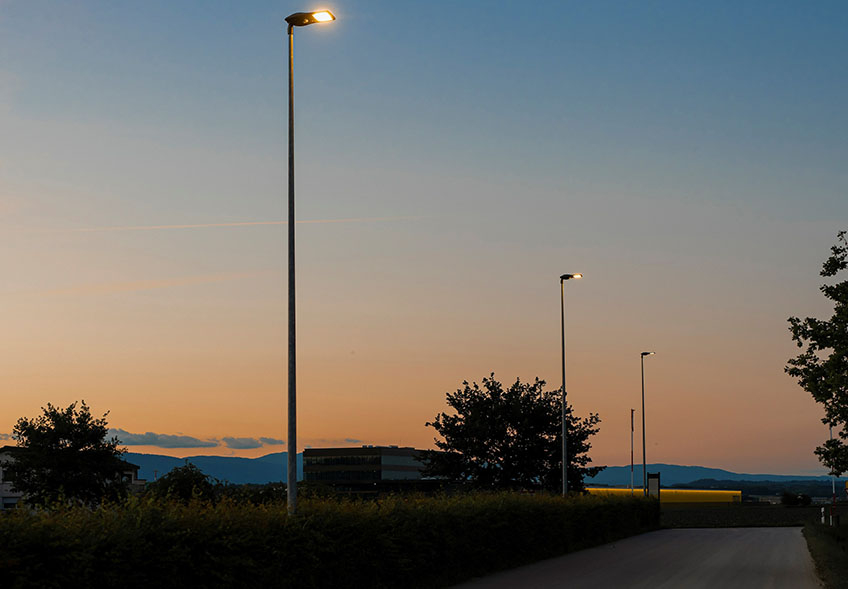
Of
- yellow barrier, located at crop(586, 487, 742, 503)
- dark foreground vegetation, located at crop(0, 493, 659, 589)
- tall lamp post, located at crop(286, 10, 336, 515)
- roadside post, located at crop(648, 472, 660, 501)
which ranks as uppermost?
tall lamp post, located at crop(286, 10, 336, 515)

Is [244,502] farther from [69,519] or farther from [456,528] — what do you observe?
[456,528]

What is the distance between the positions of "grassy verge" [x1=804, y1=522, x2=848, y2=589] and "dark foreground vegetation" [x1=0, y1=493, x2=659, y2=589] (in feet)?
26.6

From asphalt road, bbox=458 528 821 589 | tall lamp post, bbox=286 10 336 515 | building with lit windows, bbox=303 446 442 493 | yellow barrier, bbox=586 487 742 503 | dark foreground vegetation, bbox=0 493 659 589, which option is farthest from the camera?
building with lit windows, bbox=303 446 442 493

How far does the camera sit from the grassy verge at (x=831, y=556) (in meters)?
23.8

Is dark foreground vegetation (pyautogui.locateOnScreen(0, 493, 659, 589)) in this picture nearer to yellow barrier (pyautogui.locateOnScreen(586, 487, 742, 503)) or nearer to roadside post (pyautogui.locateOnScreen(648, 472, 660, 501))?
roadside post (pyautogui.locateOnScreen(648, 472, 660, 501))

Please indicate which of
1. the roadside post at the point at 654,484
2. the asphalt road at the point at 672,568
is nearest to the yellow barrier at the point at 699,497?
the roadside post at the point at 654,484

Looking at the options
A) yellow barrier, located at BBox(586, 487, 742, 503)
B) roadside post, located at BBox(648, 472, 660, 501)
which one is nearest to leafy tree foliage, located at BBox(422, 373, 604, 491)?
roadside post, located at BBox(648, 472, 660, 501)

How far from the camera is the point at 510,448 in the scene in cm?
6131

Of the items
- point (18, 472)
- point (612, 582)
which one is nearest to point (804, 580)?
point (612, 582)

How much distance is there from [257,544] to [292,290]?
4727 mm

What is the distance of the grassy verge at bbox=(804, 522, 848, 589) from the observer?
78.0ft

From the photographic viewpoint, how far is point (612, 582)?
23.7 meters

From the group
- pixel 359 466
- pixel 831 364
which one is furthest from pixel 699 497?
pixel 831 364

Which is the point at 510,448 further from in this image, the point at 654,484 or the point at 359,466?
the point at 359,466
